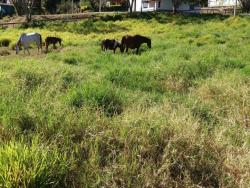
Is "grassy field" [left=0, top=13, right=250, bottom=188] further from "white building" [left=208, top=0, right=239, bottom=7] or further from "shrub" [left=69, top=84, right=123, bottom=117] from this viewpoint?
"white building" [left=208, top=0, right=239, bottom=7]

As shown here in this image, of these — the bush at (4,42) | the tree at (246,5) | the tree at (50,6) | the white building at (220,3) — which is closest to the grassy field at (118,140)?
the bush at (4,42)

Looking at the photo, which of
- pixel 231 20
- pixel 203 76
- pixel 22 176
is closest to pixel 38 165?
pixel 22 176

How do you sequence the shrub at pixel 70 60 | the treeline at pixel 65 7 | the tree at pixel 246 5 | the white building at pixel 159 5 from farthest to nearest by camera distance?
the treeline at pixel 65 7, the white building at pixel 159 5, the tree at pixel 246 5, the shrub at pixel 70 60

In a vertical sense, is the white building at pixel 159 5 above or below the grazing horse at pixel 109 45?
above

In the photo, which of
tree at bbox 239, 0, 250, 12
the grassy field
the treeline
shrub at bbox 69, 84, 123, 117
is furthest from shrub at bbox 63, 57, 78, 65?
the treeline

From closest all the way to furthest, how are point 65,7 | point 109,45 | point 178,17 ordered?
1. point 109,45
2. point 178,17
3. point 65,7

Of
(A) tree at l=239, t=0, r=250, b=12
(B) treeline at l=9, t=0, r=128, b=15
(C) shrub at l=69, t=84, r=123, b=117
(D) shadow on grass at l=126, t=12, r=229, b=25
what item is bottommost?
A: (C) shrub at l=69, t=84, r=123, b=117

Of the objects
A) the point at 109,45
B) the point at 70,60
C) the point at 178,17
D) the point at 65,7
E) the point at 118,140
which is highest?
the point at 65,7

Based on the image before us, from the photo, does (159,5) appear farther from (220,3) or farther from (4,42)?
(4,42)

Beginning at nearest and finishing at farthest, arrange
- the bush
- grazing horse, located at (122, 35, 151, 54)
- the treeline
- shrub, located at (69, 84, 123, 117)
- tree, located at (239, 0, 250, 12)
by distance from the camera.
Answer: shrub, located at (69, 84, 123, 117) → grazing horse, located at (122, 35, 151, 54) → the bush → tree, located at (239, 0, 250, 12) → the treeline

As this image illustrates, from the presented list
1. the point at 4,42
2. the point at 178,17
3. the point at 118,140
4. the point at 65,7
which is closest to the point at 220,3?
the point at 178,17

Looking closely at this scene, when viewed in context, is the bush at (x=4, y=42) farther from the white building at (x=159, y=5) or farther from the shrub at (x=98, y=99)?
the white building at (x=159, y=5)

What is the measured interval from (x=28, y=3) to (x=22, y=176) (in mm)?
48106

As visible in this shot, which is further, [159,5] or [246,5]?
[159,5]
